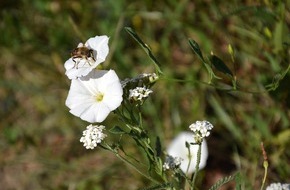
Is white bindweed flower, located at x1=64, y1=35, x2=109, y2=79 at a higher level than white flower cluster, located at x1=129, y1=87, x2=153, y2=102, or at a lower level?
higher

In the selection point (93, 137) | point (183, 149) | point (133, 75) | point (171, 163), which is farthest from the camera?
point (133, 75)

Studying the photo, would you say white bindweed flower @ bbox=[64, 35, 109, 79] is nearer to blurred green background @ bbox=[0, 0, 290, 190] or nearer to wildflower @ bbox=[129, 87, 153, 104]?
wildflower @ bbox=[129, 87, 153, 104]

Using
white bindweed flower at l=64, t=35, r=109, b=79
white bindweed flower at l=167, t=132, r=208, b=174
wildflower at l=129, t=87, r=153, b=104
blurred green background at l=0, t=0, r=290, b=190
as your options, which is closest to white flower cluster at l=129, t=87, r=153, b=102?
wildflower at l=129, t=87, r=153, b=104

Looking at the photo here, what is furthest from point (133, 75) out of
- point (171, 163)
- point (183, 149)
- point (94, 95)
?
point (171, 163)

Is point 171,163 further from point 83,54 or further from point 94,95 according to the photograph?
point 83,54

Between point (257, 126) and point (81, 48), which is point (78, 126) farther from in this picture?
point (81, 48)

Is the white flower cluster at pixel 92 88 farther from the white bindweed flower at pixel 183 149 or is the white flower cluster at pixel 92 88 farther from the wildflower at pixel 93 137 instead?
the white bindweed flower at pixel 183 149
